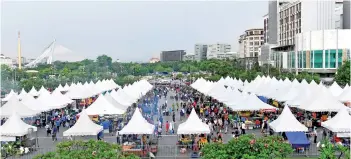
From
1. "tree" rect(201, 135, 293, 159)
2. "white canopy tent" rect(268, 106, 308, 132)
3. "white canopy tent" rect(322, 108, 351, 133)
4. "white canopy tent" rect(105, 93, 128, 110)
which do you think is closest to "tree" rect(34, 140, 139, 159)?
"tree" rect(201, 135, 293, 159)

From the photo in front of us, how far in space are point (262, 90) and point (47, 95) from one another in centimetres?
1722

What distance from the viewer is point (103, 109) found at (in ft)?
75.5

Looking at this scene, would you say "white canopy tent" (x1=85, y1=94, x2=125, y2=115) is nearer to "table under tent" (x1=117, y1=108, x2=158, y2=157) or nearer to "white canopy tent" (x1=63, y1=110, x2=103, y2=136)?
"table under tent" (x1=117, y1=108, x2=158, y2=157)

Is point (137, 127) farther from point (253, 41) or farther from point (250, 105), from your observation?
point (253, 41)

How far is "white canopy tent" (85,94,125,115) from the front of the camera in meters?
22.9

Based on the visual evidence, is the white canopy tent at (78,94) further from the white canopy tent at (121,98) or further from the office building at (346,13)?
the office building at (346,13)

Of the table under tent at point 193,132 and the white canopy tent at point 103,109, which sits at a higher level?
the white canopy tent at point 103,109

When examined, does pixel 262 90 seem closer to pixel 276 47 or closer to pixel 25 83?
pixel 25 83

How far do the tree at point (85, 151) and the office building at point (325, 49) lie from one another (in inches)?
2090

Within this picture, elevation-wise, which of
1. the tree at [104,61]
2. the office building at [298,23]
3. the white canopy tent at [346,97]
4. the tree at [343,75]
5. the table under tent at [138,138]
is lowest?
the table under tent at [138,138]

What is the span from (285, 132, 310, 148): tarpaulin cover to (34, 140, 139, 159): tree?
7.84 m

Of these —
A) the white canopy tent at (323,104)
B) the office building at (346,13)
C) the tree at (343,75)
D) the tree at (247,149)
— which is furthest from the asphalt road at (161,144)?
the office building at (346,13)

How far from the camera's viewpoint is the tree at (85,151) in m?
10.2

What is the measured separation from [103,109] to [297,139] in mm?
11197
